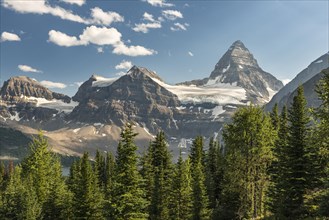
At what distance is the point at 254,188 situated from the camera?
3669 centimetres

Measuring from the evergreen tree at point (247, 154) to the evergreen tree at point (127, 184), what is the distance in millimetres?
10432

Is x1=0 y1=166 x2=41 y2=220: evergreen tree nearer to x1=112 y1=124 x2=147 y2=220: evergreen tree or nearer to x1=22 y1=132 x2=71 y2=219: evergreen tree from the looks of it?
x1=22 y1=132 x2=71 y2=219: evergreen tree

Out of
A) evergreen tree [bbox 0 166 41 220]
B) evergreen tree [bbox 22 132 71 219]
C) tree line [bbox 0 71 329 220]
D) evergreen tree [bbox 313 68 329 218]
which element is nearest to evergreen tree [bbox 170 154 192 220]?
tree line [bbox 0 71 329 220]

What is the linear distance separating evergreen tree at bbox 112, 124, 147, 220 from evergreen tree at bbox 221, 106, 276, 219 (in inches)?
411

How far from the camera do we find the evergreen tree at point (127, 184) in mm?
33188

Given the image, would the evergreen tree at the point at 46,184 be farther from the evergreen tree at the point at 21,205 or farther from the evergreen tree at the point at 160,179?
the evergreen tree at the point at 160,179

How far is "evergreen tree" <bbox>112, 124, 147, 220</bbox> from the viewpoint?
33.2 metres

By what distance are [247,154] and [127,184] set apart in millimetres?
12784

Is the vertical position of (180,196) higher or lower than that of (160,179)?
lower

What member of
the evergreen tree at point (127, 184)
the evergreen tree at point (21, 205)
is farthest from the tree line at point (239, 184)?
the evergreen tree at point (21, 205)

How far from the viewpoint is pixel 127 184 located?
111 feet

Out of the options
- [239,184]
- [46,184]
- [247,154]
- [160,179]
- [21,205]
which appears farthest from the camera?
[46,184]

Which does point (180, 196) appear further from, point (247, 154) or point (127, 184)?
point (127, 184)

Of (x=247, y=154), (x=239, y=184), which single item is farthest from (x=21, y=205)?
(x=247, y=154)
